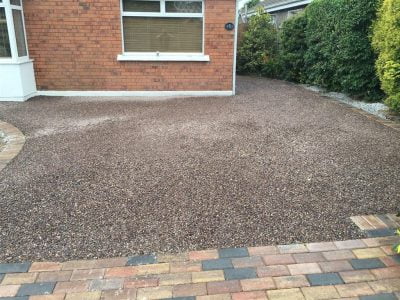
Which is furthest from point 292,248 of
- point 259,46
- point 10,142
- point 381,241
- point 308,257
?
point 259,46

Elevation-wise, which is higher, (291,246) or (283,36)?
(283,36)

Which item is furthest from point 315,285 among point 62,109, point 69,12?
point 69,12

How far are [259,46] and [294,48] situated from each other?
1.82 meters

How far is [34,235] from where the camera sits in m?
3.05

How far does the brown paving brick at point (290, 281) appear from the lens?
2.48 metres

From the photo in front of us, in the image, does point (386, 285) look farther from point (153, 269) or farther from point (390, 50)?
point (390, 50)

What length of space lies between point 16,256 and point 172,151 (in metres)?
2.64

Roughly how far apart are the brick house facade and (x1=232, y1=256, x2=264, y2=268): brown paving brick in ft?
23.3

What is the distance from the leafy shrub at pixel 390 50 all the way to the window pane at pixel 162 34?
4167mm

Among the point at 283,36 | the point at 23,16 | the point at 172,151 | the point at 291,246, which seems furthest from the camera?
the point at 283,36

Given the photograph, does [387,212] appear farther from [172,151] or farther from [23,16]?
[23,16]

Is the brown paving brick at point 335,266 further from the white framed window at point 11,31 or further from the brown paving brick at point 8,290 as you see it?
the white framed window at point 11,31

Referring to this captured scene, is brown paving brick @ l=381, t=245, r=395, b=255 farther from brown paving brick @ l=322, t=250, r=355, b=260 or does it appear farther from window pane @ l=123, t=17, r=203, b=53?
window pane @ l=123, t=17, r=203, b=53

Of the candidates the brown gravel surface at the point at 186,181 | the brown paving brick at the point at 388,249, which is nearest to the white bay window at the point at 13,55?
the brown gravel surface at the point at 186,181
